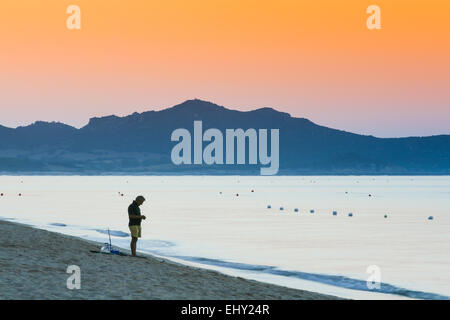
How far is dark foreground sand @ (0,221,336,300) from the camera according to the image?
62.2 ft

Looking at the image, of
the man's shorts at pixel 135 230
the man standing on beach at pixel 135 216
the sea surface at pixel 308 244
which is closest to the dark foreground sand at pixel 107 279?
the man's shorts at pixel 135 230

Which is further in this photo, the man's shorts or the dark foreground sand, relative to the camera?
the man's shorts

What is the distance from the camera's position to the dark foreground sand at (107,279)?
18969 millimetres

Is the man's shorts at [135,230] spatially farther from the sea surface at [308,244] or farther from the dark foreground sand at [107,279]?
the sea surface at [308,244]

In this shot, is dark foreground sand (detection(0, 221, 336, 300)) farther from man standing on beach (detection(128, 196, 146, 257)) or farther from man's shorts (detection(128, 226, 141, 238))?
man standing on beach (detection(128, 196, 146, 257))

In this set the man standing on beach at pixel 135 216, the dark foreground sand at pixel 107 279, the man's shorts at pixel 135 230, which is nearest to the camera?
the dark foreground sand at pixel 107 279

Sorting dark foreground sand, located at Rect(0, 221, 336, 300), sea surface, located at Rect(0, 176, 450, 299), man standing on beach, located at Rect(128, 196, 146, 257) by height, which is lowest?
sea surface, located at Rect(0, 176, 450, 299)

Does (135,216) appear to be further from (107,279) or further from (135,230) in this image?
(107,279)

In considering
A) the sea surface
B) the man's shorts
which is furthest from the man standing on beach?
the sea surface

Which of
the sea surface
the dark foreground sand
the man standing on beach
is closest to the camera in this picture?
the dark foreground sand

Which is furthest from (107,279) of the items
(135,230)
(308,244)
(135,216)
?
(308,244)

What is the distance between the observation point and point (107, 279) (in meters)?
21.4
